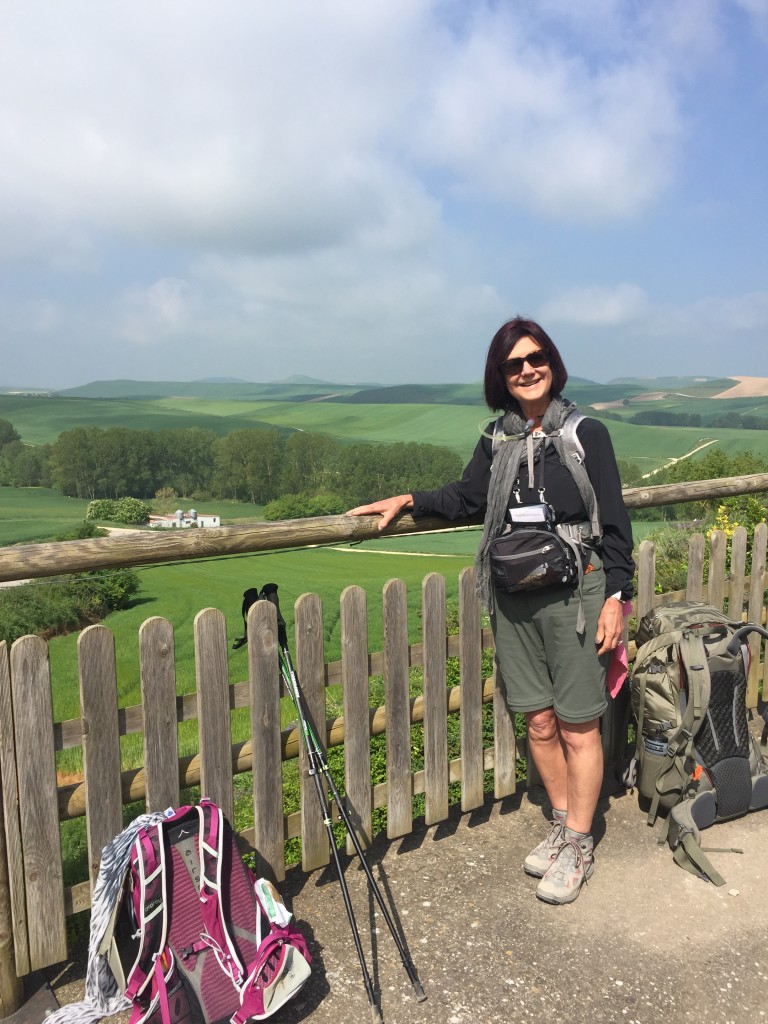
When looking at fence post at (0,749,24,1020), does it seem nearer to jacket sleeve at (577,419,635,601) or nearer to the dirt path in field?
jacket sleeve at (577,419,635,601)

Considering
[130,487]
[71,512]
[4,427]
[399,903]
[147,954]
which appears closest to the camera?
[147,954]

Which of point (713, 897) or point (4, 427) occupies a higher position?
point (4, 427)

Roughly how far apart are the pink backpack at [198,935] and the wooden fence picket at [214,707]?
0.33 metres

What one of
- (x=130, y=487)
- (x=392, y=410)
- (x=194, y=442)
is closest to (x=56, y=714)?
(x=130, y=487)

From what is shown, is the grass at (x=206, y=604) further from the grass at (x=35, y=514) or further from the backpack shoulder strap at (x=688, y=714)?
the backpack shoulder strap at (x=688, y=714)

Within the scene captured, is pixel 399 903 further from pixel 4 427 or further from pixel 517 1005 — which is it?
pixel 4 427

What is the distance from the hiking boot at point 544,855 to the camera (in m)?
3.75

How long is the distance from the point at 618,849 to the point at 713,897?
506 millimetres

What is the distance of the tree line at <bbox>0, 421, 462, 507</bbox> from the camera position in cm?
430

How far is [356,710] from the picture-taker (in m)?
3.72

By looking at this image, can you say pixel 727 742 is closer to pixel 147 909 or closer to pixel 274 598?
pixel 274 598

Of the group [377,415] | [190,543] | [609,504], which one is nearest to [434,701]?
[609,504]

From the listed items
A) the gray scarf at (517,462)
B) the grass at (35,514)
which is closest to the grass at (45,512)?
the grass at (35,514)

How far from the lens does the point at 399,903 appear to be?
3.58 m
